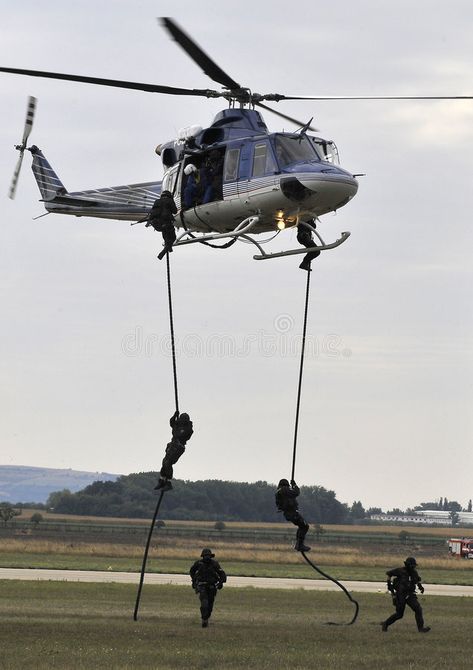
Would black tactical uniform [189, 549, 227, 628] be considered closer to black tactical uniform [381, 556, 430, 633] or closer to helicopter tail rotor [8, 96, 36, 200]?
black tactical uniform [381, 556, 430, 633]

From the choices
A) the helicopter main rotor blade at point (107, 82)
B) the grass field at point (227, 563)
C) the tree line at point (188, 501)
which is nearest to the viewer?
the helicopter main rotor blade at point (107, 82)

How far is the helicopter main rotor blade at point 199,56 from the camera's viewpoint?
842 inches

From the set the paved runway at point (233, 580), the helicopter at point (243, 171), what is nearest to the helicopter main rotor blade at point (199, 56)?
the helicopter at point (243, 171)

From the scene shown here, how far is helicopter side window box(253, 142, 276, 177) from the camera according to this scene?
78.4 feet

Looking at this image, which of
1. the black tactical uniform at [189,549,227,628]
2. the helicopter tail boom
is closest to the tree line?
the helicopter tail boom

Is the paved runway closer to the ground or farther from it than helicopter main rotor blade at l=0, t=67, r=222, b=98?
closer to the ground

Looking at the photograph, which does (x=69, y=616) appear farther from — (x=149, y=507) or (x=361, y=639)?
(x=149, y=507)

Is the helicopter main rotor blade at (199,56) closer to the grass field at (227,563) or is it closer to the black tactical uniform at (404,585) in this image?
the black tactical uniform at (404,585)

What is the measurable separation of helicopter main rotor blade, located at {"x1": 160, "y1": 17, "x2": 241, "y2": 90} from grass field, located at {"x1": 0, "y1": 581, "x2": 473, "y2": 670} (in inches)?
452

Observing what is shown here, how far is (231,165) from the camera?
2467 cm

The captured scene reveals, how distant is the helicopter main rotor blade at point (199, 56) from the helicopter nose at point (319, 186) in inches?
102

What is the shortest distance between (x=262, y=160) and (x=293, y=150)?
0.67 meters

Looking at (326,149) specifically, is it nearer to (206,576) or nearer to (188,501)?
(206,576)

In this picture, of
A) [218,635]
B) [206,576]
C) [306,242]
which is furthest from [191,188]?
[218,635]
